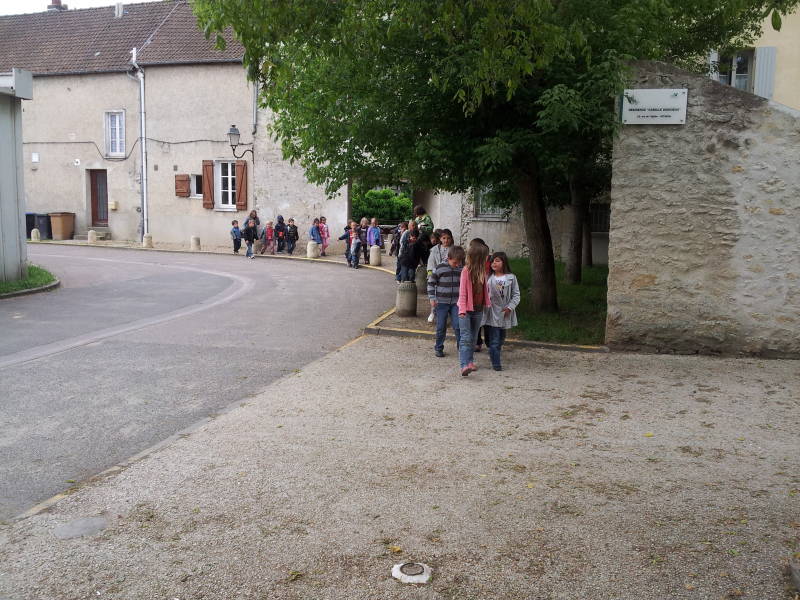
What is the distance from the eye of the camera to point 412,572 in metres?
4.06

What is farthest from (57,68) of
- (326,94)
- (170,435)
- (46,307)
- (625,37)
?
(170,435)

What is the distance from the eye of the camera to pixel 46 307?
13.3 metres

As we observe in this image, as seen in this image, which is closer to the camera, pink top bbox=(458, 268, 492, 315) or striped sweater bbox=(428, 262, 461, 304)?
pink top bbox=(458, 268, 492, 315)

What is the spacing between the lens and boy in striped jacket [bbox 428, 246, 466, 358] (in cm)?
962

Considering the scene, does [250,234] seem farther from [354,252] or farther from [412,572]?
[412,572]

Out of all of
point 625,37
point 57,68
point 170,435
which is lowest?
point 170,435

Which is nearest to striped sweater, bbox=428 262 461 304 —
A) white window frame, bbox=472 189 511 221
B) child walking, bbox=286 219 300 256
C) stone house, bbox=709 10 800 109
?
stone house, bbox=709 10 800 109

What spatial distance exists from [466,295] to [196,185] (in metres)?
21.6

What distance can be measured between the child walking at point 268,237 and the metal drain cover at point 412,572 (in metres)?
23.0

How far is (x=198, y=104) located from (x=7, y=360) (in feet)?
66.1

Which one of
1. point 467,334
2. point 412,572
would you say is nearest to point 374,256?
point 467,334

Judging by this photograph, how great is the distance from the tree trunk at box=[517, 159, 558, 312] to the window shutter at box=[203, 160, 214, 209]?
17516 millimetres

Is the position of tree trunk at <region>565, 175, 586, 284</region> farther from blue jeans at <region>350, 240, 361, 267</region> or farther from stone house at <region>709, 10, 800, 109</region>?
blue jeans at <region>350, 240, 361, 267</region>

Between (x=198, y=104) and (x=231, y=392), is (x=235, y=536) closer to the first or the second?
(x=231, y=392)
